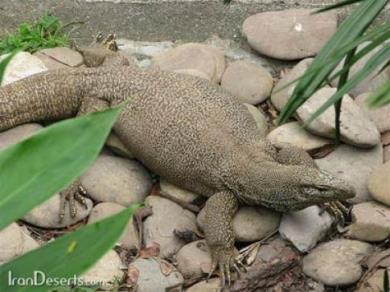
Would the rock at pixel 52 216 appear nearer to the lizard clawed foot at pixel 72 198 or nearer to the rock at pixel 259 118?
the lizard clawed foot at pixel 72 198

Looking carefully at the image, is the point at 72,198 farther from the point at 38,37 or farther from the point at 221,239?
the point at 38,37

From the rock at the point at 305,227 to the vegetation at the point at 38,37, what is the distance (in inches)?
62.6

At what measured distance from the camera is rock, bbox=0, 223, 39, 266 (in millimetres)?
3420

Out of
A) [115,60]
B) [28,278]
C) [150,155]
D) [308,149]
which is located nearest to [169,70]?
[115,60]

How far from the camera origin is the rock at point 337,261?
11.1ft

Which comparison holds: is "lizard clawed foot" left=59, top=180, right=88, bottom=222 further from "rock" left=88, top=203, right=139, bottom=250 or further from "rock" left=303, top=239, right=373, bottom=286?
"rock" left=303, top=239, right=373, bottom=286

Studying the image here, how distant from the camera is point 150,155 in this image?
387cm

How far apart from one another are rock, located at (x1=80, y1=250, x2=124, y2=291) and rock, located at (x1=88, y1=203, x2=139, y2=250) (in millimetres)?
104

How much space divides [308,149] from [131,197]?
2.66 ft

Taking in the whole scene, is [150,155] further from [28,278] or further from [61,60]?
[28,278]

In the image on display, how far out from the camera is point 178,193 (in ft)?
12.7

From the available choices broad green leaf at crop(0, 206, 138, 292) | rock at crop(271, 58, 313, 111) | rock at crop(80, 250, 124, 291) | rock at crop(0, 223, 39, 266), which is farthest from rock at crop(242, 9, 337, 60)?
broad green leaf at crop(0, 206, 138, 292)

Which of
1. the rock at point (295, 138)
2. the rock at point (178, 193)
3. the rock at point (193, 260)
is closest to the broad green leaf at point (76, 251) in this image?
the rock at point (193, 260)

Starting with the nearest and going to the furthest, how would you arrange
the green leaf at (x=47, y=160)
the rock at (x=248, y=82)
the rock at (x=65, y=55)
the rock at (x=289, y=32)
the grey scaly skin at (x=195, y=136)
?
1. the green leaf at (x=47, y=160)
2. the grey scaly skin at (x=195, y=136)
3. the rock at (x=248, y=82)
4. the rock at (x=289, y=32)
5. the rock at (x=65, y=55)
